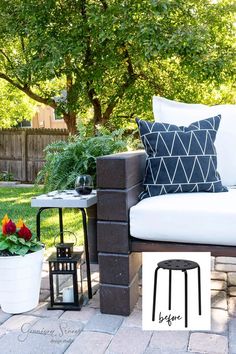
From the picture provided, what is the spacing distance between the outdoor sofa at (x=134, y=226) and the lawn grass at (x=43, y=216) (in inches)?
42.1

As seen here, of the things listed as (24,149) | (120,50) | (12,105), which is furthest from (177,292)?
(12,105)

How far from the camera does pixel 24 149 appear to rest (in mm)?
8445

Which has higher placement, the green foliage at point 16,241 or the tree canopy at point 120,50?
the tree canopy at point 120,50

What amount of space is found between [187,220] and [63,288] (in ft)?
2.56

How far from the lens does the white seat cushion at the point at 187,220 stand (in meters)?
1.77

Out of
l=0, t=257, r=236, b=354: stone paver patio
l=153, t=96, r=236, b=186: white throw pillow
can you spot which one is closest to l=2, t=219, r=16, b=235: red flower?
l=0, t=257, r=236, b=354: stone paver patio

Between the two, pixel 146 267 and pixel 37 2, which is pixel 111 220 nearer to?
pixel 146 267

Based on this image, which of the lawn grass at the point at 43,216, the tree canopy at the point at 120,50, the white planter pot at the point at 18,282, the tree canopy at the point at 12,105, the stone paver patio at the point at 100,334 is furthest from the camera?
the tree canopy at the point at 12,105

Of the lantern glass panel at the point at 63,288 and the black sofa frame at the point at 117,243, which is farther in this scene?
the lantern glass panel at the point at 63,288

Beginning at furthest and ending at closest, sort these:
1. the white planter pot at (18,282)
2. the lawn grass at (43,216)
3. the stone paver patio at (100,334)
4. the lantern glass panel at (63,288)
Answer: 1. the lawn grass at (43,216)
2. the lantern glass panel at (63,288)
3. the white planter pot at (18,282)
4. the stone paver patio at (100,334)

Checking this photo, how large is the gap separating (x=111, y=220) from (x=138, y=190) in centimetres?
27

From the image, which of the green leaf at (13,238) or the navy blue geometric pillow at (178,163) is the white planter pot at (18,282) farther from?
the navy blue geometric pillow at (178,163)

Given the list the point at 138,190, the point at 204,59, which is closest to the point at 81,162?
the point at 138,190

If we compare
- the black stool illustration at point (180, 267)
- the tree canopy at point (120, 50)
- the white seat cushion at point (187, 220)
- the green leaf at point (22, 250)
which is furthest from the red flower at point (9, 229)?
the tree canopy at point (120, 50)
